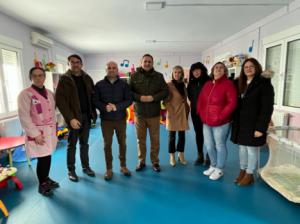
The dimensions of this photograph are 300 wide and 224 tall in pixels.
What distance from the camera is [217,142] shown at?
237 cm

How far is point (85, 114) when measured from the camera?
7.84ft

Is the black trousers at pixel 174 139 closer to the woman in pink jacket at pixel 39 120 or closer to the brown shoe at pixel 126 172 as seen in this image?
the brown shoe at pixel 126 172

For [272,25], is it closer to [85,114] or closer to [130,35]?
[130,35]

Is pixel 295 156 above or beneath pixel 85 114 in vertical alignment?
beneath

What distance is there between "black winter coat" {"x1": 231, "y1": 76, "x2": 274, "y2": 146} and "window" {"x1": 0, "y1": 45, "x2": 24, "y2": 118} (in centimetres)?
374

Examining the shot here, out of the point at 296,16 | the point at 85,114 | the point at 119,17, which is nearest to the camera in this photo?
the point at 85,114

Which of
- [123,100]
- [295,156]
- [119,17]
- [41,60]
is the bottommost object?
[295,156]

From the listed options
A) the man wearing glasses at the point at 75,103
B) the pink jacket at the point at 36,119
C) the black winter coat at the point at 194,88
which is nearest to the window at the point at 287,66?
the black winter coat at the point at 194,88

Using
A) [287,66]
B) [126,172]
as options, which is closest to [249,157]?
[126,172]

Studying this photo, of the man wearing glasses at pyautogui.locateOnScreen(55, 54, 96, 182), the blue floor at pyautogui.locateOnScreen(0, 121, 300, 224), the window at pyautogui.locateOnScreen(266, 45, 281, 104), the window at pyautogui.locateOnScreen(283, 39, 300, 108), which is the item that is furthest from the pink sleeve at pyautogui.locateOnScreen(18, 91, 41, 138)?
the window at pyautogui.locateOnScreen(266, 45, 281, 104)

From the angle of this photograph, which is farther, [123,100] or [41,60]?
[41,60]

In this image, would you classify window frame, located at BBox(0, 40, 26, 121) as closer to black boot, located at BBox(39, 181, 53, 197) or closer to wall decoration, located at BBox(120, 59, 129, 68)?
black boot, located at BBox(39, 181, 53, 197)

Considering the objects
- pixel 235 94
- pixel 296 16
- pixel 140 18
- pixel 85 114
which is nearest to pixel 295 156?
pixel 235 94

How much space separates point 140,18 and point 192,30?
5.04 feet
